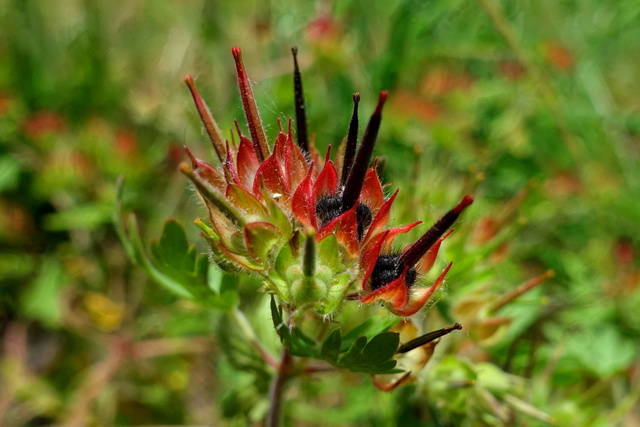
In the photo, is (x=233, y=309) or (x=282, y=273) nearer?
(x=282, y=273)

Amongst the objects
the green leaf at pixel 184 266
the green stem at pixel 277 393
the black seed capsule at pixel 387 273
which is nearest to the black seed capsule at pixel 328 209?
the black seed capsule at pixel 387 273

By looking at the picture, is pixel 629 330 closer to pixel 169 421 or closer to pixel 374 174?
pixel 374 174

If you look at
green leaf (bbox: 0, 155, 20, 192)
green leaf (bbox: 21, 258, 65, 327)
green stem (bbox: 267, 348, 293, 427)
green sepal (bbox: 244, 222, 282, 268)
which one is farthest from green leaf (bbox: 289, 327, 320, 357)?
green leaf (bbox: 0, 155, 20, 192)

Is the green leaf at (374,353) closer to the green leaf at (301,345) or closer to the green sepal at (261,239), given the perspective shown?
the green leaf at (301,345)

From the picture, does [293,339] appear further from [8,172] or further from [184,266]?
[8,172]

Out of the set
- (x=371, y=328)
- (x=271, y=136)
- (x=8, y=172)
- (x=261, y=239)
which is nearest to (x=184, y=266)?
(x=261, y=239)

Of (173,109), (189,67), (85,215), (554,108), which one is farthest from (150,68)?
(554,108)
